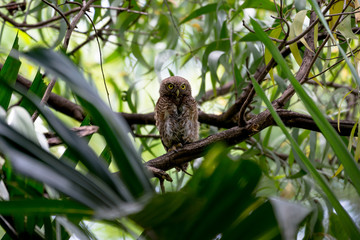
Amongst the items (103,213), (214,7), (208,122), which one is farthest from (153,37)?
(103,213)

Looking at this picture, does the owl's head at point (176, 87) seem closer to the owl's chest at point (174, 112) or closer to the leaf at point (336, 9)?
the owl's chest at point (174, 112)

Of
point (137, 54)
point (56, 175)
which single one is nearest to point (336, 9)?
point (56, 175)

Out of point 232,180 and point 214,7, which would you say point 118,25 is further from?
point 232,180

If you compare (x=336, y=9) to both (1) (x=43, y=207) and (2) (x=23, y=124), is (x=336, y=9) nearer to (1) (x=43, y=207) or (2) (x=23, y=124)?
(2) (x=23, y=124)

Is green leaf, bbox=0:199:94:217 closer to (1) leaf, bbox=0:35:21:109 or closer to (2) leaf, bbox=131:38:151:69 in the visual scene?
(1) leaf, bbox=0:35:21:109

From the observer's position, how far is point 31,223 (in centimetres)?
86

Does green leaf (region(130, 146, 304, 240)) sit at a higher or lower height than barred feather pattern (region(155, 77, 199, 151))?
lower

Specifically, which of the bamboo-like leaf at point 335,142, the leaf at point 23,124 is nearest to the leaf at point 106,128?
the leaf at point 23,124

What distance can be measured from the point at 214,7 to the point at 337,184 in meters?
1.84

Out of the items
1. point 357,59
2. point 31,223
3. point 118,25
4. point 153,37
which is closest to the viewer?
point 31,223

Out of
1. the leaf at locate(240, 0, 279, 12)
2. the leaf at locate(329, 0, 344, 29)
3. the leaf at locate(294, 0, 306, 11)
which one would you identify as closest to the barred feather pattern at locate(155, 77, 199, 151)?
the leaf at locate(240, 0, 279, 12)

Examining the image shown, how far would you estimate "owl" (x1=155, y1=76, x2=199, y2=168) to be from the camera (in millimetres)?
3020

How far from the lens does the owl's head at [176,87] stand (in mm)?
3123

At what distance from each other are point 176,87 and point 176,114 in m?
0.19
